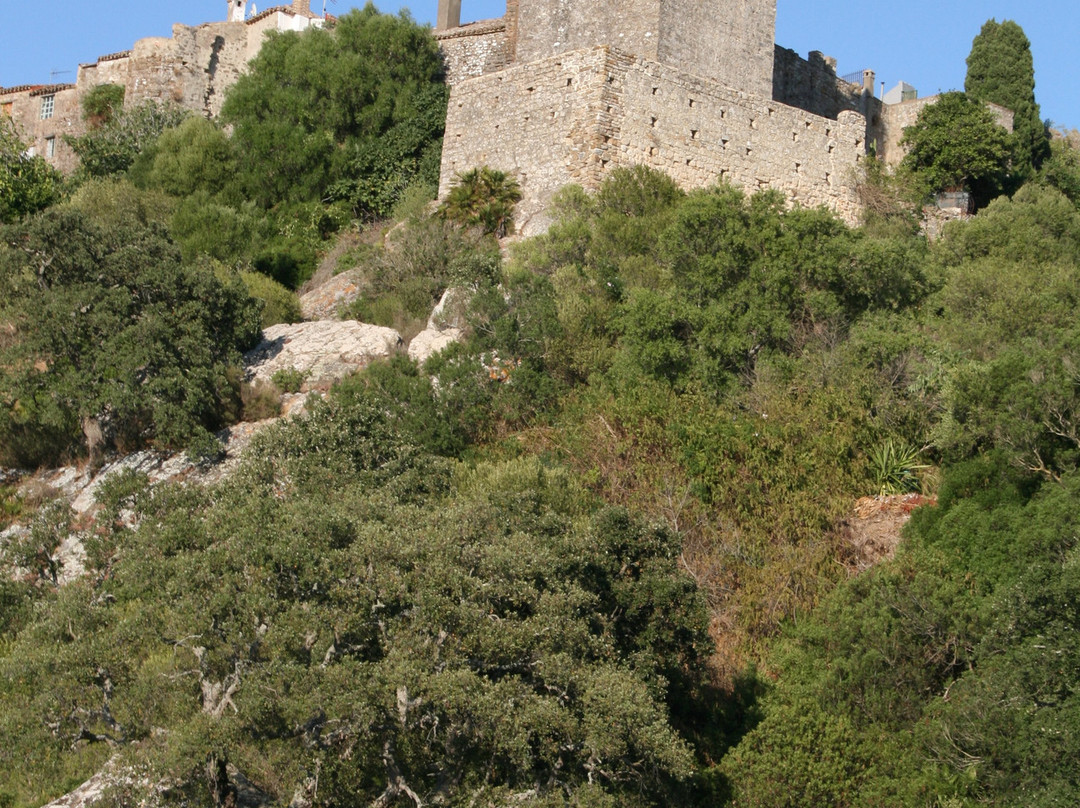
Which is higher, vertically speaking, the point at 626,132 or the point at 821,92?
the point at 821,92

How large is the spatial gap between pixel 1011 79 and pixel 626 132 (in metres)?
14.6

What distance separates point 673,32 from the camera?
91.5ft

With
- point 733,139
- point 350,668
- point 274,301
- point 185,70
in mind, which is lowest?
point 350,668

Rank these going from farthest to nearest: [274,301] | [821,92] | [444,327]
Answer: [821,92] → [274,301] → [444,327]

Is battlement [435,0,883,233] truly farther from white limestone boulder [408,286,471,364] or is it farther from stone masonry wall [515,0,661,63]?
white limestone boulder [408,286,471,364]

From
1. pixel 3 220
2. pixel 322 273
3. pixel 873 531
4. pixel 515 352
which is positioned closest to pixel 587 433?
pixel 515 352

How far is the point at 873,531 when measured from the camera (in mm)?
20062

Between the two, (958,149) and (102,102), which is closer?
(958,149)

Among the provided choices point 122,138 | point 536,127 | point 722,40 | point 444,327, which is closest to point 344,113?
point 122,138

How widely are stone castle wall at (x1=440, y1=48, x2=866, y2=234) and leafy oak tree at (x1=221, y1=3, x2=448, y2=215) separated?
7.96 ft

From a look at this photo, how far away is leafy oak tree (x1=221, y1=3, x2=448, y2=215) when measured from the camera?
3078 cm

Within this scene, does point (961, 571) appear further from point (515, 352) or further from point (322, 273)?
point (322, 273)

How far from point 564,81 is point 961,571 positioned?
12253 millimetres

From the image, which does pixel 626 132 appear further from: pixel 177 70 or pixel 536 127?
pixel 177 70
